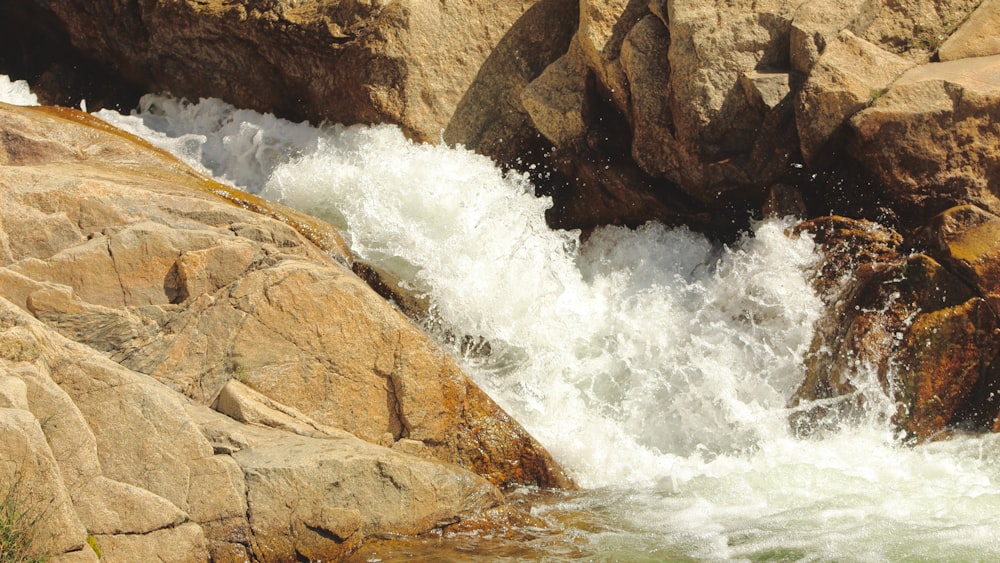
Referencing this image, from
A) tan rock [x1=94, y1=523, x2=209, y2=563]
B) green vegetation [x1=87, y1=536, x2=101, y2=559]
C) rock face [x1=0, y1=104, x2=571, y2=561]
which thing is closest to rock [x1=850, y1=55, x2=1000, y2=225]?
rock face [x1=0, y1=104, x2=571, y2=561]

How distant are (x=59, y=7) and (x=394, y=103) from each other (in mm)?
3813

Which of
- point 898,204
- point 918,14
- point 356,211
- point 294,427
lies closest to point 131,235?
point 294,427

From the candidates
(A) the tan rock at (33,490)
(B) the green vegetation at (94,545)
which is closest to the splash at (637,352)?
(B) the green vegetation at (94,545)

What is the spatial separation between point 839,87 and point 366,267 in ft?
11.0

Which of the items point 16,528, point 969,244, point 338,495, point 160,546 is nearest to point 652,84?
point 969,244

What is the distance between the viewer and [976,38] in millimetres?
7031

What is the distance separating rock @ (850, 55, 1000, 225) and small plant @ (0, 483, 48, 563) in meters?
5.40

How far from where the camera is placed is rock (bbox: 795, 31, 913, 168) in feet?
22.3

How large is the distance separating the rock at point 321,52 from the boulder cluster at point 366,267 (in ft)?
0.08

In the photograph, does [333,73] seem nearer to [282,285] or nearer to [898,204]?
[282,285]

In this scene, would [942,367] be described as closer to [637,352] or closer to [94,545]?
[637,352]

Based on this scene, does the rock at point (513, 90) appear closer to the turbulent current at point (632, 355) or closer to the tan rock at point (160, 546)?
the turbulent current at point (632, 355)

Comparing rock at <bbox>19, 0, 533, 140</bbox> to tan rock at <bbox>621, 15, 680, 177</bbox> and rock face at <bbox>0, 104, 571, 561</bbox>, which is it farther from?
rock face at <bbox>0, 104, 571, 561</bbox>

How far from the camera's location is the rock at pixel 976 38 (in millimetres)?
6980
